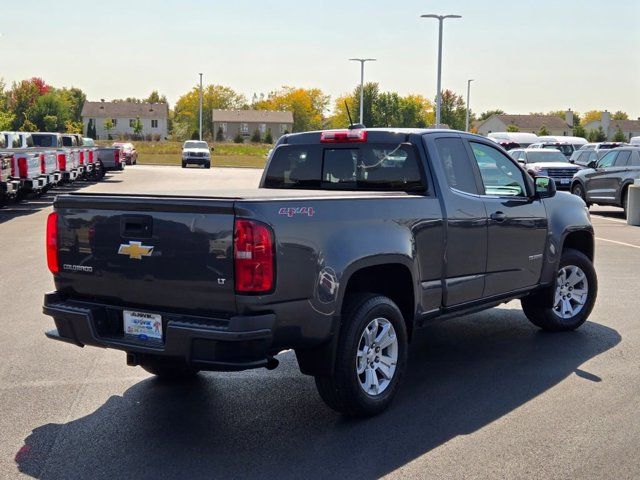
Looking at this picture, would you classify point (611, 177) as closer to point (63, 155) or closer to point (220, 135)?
point (63, 155)

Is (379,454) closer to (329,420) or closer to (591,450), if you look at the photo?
(329,420)

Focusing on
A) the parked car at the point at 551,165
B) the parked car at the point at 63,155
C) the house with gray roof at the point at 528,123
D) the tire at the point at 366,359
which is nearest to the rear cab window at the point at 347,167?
the tire at the point at 366,359

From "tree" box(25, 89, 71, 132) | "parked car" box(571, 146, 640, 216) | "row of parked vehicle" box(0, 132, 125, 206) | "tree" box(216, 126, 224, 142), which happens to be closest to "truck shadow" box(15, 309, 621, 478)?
"parked car" box(571, 146, 640, 216)

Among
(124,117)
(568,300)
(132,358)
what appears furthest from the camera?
(124,117)

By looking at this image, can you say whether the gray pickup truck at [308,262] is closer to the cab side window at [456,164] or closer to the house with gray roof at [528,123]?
the cab side window at [456,164]

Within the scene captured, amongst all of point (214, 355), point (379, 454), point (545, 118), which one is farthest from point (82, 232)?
point (545, 118)

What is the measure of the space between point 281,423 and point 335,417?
387mm

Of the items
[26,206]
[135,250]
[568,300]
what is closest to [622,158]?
[568,300]

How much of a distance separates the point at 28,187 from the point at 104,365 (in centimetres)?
1684

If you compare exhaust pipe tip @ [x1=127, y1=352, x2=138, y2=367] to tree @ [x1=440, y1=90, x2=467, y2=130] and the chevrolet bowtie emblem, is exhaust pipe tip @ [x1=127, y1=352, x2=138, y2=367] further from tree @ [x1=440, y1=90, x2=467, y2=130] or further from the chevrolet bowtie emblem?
tree @ [x1=440, y1=90, x2=467, y2=130]

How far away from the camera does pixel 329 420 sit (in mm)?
5496

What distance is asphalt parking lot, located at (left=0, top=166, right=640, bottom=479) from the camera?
4.68 meters

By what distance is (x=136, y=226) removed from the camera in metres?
5.08

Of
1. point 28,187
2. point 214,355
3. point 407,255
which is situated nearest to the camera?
point 214,355
